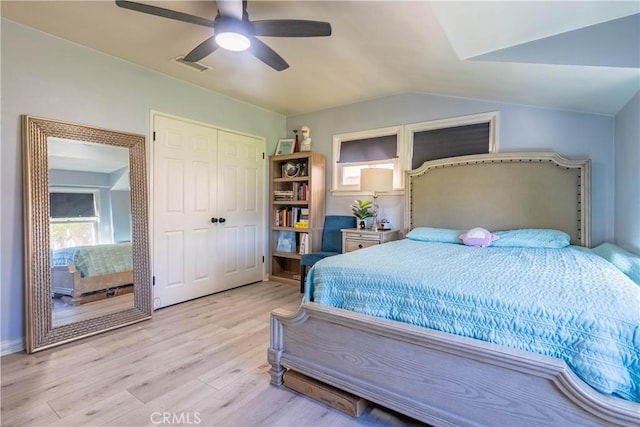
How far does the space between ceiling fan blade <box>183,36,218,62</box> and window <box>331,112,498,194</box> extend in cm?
229

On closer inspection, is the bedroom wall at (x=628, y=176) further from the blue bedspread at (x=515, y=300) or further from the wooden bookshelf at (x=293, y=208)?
the wooden bookshelf at (x=293, y=208)

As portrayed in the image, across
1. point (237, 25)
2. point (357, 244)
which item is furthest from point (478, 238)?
point (237, 25)

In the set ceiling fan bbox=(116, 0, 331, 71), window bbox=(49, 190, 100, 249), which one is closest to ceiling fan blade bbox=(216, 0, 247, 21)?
ceiling fan bbox=(116, 0, 331, 71)

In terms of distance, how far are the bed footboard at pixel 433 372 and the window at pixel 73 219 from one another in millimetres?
1947

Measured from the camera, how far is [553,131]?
290 centimetres

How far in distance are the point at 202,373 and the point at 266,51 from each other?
223 cm

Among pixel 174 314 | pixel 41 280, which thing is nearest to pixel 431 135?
pixel 174 314

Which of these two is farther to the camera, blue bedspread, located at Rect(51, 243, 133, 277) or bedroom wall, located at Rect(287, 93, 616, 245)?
bedroom wall, located at Rect(287, 93, 616, 245)

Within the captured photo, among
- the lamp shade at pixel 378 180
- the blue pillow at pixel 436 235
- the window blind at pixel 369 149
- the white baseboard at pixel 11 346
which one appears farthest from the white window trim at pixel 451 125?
the white baseboard at pixel 11 346

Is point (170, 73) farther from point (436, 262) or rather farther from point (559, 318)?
point (559, 318)

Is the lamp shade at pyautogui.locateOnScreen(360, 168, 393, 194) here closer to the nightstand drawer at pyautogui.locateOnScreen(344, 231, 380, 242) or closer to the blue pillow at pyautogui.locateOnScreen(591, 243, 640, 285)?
the nightstand drawer at pyautogui.locateOnScreen(344, 231, 380, 242)

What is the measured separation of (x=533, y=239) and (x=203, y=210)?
11.0ft

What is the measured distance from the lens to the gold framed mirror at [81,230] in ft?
7.82

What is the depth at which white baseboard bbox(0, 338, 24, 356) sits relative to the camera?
7.57 ft
